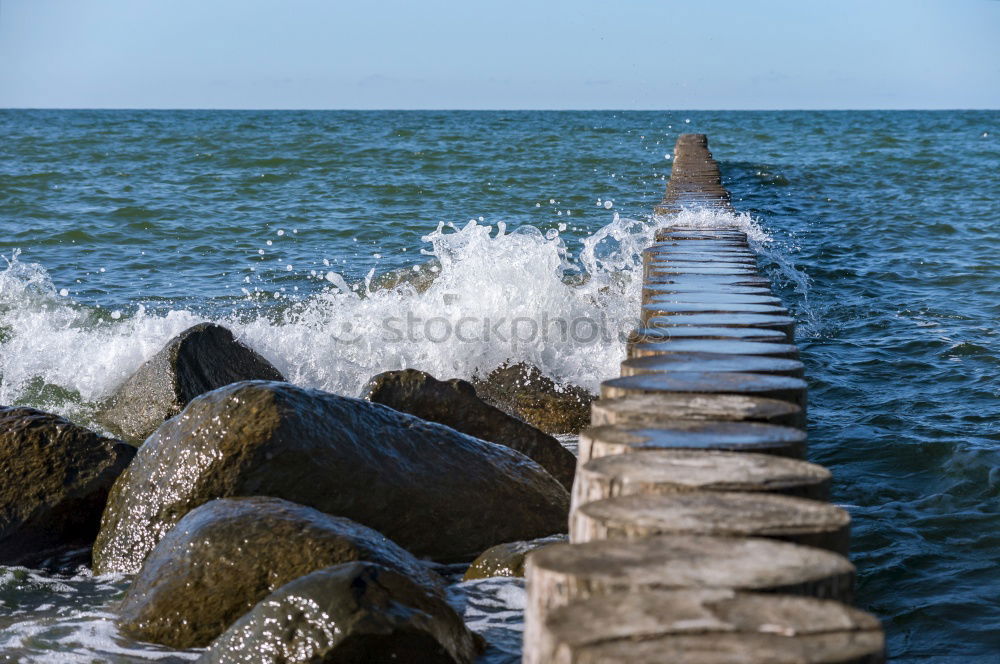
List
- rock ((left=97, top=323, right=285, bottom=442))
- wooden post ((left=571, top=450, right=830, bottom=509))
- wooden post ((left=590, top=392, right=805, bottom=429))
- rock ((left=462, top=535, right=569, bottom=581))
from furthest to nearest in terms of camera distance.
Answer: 1. rock ((left=97, top=323, right=285, bottom=442))
2. rock ((left=462, top=535, right=569, bottom=581))
3. wooden post ((left=590, top=392, right=805, bottom=429))
4. wooden post ((left=571, top=450, right=830, bottom=509))

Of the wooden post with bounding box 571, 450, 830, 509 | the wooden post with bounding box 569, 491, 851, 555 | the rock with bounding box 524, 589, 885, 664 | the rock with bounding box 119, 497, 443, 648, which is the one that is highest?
the wooden post with bounding box 571, 450, 830, 509

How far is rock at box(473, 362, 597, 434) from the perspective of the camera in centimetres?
626

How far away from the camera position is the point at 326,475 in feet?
12.8

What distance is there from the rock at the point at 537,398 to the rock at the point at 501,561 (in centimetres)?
223

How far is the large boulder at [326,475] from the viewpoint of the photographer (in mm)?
3850

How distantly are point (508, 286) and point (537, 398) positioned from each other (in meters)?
1.63

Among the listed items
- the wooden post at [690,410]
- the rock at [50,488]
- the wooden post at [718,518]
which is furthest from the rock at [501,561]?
the wooden post at [718,518]

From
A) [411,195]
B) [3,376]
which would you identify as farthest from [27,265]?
[411,195]

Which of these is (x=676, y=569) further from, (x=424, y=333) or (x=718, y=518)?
(x=424, y=333)

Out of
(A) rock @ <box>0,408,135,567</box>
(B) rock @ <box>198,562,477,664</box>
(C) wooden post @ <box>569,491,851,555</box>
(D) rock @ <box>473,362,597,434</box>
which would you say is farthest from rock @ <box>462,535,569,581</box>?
(D) rock @ <box>473,362,597,434</box>

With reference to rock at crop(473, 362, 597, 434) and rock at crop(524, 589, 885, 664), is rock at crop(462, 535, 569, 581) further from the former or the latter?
rock at crop(473, 362, 597, 434)

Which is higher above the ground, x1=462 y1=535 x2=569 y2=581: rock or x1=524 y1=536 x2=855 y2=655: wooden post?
x1=524 y1=536 x2=855 y2=655: wooden post

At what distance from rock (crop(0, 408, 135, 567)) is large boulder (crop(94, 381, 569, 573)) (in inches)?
10.6

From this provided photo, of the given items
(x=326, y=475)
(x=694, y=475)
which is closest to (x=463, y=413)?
(x=326, y=475)
